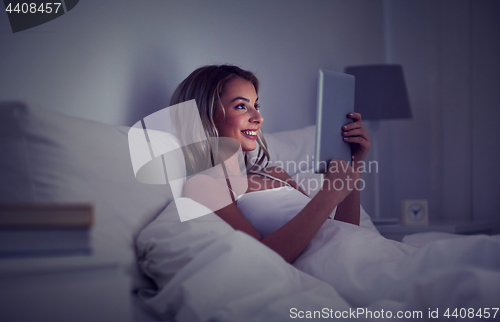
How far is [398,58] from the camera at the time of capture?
231 centimetres

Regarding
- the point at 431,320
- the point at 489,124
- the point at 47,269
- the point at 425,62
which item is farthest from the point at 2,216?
the point at 425,62

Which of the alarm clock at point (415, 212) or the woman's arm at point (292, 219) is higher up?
the woman's arm at point (292, 219)

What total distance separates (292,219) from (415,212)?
3.73 ft

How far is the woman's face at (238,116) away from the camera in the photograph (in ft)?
3.68

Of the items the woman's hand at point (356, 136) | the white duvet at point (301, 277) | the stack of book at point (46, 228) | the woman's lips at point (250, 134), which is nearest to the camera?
the stack of book at point (46, 228)

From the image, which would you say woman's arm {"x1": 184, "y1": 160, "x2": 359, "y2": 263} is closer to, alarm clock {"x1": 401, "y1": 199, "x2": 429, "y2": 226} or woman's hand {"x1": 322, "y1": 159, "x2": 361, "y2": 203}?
woman's hand {"x1": 322, "y1": 159, "x2": 361, "y2": 203}

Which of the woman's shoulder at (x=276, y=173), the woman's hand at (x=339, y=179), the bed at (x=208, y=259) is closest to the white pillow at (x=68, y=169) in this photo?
the bed at (x=208, y=259)

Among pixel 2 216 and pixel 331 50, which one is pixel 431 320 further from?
pixel 331 50

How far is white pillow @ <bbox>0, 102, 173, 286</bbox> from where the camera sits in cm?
58

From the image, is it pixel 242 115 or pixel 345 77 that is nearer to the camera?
pixel 345 77

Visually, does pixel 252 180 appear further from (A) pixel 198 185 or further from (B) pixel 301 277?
(B) pixel 301 277

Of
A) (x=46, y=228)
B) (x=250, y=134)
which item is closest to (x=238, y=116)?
(x=250, y=134)

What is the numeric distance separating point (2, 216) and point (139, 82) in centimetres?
89

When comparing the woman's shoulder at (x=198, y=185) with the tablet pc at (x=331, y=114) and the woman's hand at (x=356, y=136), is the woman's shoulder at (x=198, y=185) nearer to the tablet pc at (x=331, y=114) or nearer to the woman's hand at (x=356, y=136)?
the tablet pc at (x=331, y=114)
